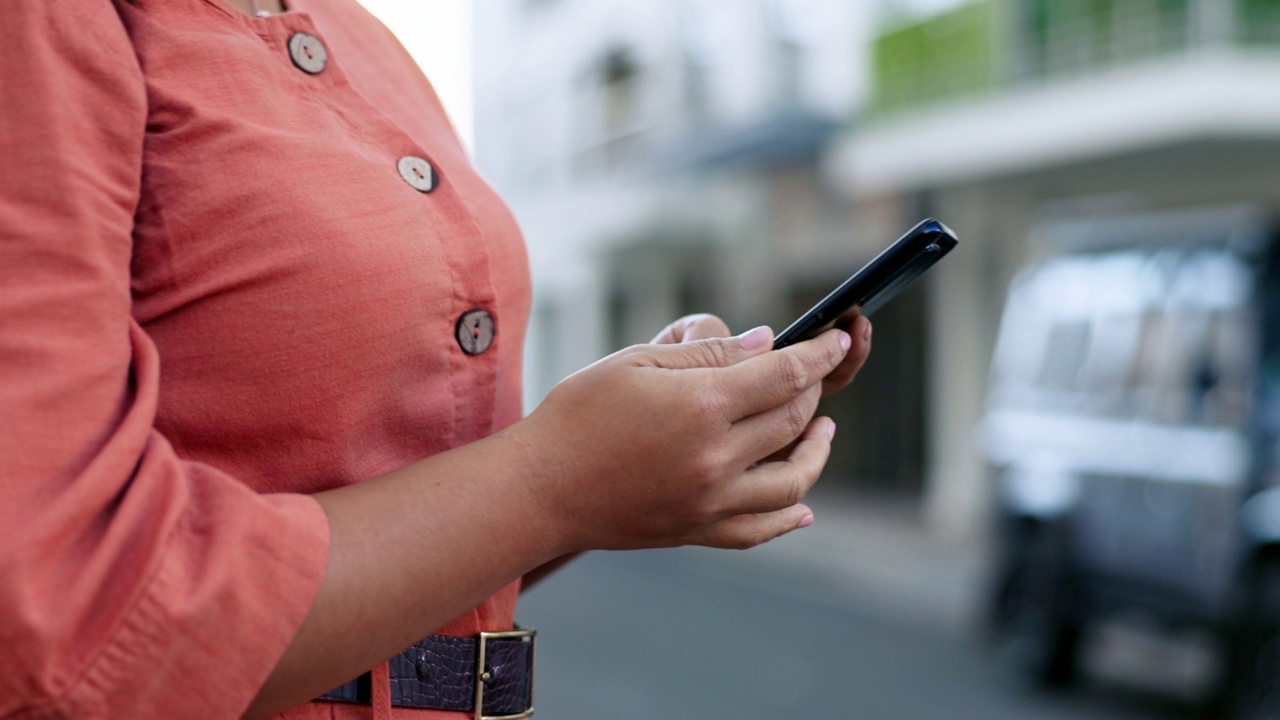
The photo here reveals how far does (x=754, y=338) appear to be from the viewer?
106 cm

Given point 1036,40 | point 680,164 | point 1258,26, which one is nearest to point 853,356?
point 1258,26

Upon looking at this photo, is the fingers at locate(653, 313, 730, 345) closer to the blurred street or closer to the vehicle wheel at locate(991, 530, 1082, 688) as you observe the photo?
the blurred street

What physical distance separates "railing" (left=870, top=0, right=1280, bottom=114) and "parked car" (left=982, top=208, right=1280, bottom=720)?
346 centimetres

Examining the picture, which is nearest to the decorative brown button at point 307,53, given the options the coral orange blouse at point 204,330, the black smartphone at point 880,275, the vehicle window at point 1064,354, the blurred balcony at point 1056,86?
the coral orange blouse at point 204,330

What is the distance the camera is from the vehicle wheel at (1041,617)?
5672 millimetres

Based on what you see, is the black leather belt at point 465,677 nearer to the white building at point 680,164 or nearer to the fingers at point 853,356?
the fingers at point 853,356

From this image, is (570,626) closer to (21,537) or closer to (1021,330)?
(1021,330)

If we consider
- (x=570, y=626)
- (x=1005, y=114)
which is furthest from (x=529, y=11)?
(x=570, y=626)

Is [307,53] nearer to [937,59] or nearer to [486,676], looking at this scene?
[486,676]

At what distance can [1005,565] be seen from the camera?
6.19 meters

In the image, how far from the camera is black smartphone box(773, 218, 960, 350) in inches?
44.6

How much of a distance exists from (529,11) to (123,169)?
22545 millimetres

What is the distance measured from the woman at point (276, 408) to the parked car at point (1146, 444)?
430cm

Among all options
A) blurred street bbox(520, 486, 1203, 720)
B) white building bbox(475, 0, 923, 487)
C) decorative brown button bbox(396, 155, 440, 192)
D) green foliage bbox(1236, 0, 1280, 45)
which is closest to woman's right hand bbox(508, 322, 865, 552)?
decorative brown button bbox(396, 155, 440, 192)
